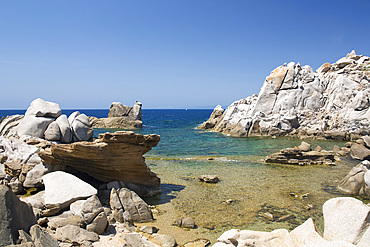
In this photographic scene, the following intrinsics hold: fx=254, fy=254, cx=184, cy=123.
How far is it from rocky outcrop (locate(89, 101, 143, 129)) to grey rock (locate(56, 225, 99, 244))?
2618 inches

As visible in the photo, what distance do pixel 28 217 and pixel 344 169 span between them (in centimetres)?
2367

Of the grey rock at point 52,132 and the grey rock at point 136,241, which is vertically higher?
the grey rock at point 52,132

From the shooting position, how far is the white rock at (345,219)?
21.3 feet

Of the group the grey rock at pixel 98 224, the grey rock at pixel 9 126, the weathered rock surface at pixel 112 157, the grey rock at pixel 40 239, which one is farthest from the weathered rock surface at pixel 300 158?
the grey rock at pixel 40 239

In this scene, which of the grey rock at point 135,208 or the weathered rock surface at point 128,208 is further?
the grey rock at point 135,208

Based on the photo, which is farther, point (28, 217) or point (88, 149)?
point (88, 149)

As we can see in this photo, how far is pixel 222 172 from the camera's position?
69.6ft

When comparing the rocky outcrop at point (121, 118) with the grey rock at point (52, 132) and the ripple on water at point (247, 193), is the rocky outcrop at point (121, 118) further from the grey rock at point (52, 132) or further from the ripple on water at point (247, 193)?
the grey rock at point (52, 132)

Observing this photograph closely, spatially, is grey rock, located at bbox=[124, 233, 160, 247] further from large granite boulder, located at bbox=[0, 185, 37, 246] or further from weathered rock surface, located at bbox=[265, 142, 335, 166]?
weathered rock surface, located at bbox=[265, 142, 335, 166]

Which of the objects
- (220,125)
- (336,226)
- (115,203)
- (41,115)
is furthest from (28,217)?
(220,125)

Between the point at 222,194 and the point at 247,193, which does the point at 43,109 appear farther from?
the point at 247,193

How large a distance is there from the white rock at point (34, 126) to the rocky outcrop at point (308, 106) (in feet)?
127

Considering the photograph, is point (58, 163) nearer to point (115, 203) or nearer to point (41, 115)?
point (115, 203)

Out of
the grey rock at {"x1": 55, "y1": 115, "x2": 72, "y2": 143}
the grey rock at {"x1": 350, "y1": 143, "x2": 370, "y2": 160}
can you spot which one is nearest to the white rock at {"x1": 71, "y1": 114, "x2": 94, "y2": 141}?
the grey rock at {"x1": 55, "y1": 115, "x2": 72, "y2": 143}
